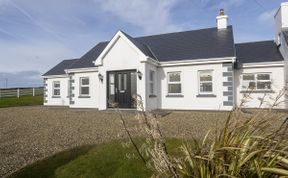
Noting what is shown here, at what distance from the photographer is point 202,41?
17438 mm

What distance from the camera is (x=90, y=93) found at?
58.3ft

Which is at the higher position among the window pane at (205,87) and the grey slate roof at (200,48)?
the grey slate roof at (200,48)

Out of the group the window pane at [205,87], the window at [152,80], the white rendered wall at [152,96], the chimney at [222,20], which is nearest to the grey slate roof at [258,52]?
the chimney at [222,20]

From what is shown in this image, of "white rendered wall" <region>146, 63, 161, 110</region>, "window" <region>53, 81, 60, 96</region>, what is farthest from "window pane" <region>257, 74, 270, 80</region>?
"window" <region>53, 81, 60, 96</region>

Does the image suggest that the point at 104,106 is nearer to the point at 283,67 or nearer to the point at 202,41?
the point at 202,41

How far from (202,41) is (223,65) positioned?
375 centimetres

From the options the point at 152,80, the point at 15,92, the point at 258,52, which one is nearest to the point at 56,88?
the point at 152,80

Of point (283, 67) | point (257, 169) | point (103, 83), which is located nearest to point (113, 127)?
point (103, 83)

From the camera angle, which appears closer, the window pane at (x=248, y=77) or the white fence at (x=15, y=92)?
the window pane at (x=248, y=77)

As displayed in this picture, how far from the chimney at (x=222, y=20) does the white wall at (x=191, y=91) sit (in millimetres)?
5385

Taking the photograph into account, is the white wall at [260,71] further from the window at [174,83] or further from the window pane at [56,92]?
the window pane at [56,92]

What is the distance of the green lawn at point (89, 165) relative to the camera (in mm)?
4516

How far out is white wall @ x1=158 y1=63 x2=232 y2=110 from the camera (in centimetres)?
1465

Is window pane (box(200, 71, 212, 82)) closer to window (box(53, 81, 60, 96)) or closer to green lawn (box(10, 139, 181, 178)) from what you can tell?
green lawn (box(10, 139, 181, 178))
